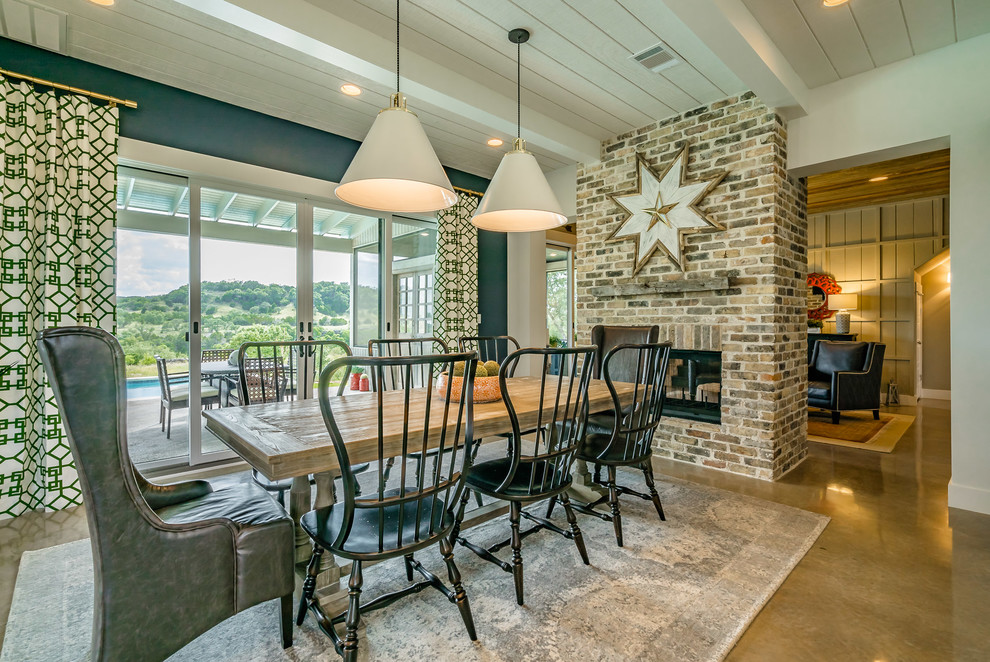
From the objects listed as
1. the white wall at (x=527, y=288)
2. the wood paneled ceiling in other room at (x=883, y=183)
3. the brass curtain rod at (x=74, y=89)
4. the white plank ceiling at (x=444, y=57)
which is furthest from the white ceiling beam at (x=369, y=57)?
the wood paneled ceiling in other room at (x=883, y=183)

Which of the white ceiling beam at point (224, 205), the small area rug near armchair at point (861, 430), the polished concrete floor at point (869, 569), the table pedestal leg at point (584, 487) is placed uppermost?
the white ceiling beam at point (224, 205)

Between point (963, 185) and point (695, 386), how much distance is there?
6.53ft

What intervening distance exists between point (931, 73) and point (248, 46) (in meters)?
4.10

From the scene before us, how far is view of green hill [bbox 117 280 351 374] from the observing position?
3.36 meters

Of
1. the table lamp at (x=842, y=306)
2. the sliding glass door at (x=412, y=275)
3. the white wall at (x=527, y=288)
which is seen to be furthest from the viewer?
the table lamp at (x=842, y=306)

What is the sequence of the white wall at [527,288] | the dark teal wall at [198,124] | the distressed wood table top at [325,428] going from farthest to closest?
the white wall at [527,288] → the dark teal wall at [198,124] → the distressed wood table top at [325,428]

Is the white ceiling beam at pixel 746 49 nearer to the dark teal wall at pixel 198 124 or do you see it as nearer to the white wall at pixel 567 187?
the white wall at pixel 567 187

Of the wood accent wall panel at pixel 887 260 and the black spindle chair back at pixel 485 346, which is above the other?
the wood accent wall panel at pixel 887 260

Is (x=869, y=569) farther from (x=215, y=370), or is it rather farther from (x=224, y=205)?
(x=224, y=205)

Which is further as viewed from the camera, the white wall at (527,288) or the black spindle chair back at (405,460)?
the white wall at (527,288)

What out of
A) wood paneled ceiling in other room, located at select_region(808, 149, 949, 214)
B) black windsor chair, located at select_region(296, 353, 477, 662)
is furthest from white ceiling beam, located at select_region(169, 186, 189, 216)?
wood paneled ceiling in other room, located at select_region(808, 149, 949, 214)

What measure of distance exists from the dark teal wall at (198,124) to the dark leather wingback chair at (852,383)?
542 cm

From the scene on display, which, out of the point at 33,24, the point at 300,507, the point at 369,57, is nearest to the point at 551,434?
the point at 300,507

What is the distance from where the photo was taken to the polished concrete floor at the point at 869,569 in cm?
157
